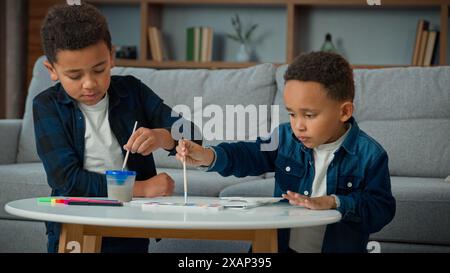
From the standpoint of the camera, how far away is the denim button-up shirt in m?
1.65

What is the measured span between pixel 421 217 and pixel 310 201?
1.03m

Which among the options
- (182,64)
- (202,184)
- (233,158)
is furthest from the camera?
(182,64)

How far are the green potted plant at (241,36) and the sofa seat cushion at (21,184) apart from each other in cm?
221

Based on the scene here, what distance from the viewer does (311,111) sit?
1.65 m

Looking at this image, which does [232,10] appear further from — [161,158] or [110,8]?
[161,158]

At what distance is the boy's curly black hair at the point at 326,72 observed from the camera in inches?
65.9

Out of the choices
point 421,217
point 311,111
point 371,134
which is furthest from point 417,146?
point 311,111

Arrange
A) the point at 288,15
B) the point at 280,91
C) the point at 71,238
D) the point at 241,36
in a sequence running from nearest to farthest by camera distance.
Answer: the point at 71,238, the point at 280,91, the point at 288,15, the point at 241,36

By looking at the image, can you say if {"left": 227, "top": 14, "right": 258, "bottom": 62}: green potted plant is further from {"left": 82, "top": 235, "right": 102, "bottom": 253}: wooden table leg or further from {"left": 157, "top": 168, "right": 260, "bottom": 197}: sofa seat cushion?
{"left": 82, "top": 235, "right": 102, "bottom": 253}: wooden table leg

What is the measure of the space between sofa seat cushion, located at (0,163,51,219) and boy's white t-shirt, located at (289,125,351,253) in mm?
1238

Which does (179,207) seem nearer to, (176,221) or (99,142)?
(176,221)

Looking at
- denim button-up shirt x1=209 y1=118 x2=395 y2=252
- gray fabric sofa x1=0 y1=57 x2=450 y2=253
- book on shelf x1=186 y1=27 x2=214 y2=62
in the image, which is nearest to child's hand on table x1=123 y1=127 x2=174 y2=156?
denim button-up shirt x1=209 y1=118 x2=395 y2=252
